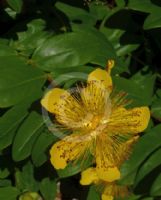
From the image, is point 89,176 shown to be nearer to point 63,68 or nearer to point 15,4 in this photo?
point 63,68

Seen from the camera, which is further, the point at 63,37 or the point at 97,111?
the point at 63,37

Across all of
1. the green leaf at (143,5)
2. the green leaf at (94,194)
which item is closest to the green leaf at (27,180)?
the green leaf at (94,194)

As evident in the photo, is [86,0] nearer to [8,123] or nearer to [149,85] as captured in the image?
[149,85]

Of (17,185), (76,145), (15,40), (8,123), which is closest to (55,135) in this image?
(76,145)

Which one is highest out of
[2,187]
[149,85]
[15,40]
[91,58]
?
[91,58]

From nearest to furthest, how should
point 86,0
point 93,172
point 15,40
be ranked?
1. point 93,172
2. point 15,40
3. point 86,0

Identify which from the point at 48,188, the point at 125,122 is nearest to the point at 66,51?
the point at 125,122

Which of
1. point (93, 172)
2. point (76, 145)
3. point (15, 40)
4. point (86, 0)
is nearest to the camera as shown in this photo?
point (76, 145)
